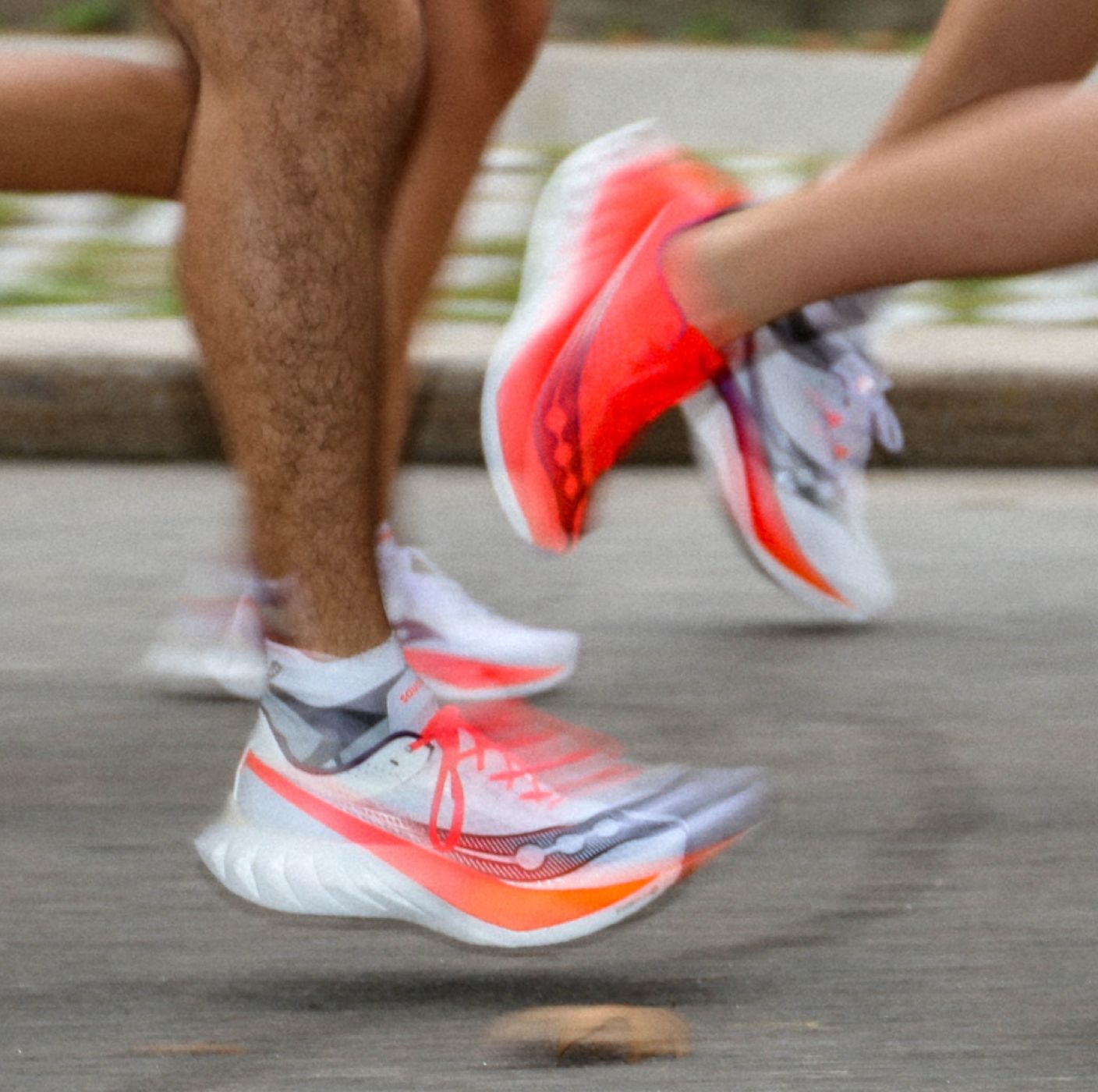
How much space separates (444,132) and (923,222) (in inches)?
24.3

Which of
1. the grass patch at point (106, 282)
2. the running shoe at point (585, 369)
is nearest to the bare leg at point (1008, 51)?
the running shoe at point (585, 369)

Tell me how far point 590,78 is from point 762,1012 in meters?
5.76

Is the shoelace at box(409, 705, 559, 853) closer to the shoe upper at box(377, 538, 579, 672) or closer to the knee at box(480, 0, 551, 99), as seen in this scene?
the shoe upper at box(377, 538, 579, 672)

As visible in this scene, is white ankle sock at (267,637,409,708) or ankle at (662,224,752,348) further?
ankle at (662,224,752,348)

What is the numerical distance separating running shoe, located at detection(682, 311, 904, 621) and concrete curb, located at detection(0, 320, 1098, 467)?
113cm

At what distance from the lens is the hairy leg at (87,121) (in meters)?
2.13

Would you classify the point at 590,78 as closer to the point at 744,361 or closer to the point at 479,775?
the point at 744,361

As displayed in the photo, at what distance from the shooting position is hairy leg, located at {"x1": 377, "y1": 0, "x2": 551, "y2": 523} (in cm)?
218

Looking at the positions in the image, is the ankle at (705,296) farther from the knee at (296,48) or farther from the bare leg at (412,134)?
the knee at (296,48)

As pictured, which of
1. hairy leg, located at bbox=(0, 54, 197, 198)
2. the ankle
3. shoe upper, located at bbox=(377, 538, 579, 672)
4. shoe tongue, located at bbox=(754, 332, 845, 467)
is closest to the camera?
the ankle

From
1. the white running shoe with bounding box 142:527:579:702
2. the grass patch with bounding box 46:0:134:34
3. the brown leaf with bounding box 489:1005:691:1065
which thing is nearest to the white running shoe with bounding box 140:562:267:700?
the white running shoe with bounding box 142:527:579:702

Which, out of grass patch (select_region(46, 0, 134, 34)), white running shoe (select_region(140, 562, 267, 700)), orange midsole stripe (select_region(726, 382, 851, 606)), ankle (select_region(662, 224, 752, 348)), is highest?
ankle (select_region(662, 224, 752, 348))

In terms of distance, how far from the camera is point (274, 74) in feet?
4.98

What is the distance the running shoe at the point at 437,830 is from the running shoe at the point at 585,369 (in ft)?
1.34
